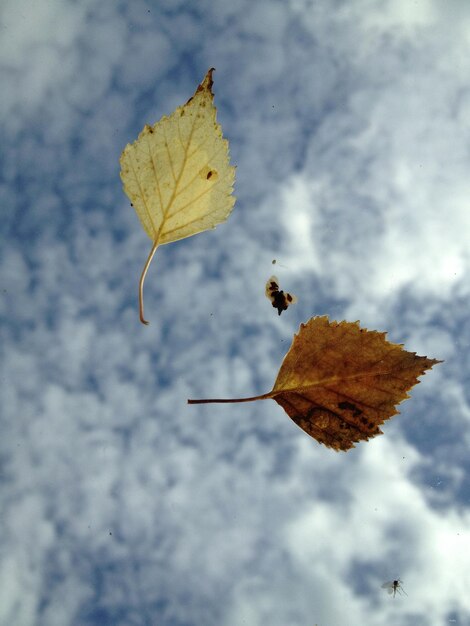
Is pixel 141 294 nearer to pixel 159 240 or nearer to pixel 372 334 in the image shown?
pixel 159 240

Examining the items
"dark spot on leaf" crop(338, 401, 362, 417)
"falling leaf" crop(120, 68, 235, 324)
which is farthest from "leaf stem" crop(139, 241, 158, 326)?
"dark spot on leaf" crop(338, 401, 362, 417)

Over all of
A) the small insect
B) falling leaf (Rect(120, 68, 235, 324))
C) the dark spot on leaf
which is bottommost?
the dark spot on leaf

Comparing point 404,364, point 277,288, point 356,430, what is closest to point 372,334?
point 404,364

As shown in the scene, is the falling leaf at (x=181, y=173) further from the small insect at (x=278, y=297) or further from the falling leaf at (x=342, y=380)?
the small insect at (x=278, y=297)

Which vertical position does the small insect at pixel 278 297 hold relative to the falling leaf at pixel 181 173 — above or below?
above

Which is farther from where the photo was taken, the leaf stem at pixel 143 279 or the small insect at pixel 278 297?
the small insect at pixel 278 297

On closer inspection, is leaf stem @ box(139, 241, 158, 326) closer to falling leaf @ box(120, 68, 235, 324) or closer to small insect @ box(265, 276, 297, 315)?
falling leaf @ box(120, 68, 235, 324)

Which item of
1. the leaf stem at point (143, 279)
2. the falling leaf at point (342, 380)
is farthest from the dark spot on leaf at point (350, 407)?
the leaf stem at point (143, 279)
